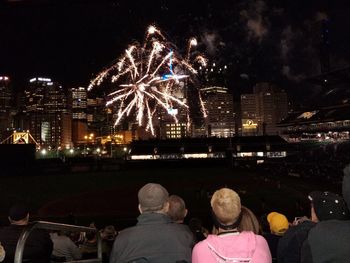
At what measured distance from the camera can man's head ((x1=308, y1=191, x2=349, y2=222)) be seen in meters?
3.02

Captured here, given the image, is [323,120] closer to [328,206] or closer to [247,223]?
[247,223]

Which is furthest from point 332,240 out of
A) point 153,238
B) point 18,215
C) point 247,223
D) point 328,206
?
point 18,215

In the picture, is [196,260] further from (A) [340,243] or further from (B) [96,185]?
(B) [96,185]

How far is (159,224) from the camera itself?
11.7ft

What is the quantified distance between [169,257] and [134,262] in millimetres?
308

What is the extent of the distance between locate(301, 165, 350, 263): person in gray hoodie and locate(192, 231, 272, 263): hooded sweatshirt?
0.40m

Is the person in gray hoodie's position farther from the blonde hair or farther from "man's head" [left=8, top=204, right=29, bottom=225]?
"man's head" [left=8, top=204, right=29, bottom=225]

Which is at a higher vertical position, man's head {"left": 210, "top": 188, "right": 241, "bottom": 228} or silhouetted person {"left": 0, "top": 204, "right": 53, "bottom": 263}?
man's head {"left": 210, "top": 188, "right": 241, "bottom": 228}

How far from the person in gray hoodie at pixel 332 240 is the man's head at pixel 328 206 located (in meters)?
0.21

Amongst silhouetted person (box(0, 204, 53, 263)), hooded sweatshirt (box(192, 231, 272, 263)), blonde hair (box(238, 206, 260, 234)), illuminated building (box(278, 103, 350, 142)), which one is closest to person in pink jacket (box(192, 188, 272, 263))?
hooded sweatshirt (box(192, 231, 272, 263))

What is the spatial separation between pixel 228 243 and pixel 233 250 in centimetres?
7

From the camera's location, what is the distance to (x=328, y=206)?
122 inches

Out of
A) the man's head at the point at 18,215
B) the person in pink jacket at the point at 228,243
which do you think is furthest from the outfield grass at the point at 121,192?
the person in pink jacket at the point at 228,243

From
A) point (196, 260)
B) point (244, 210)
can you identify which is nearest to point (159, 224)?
point (196, 260)
